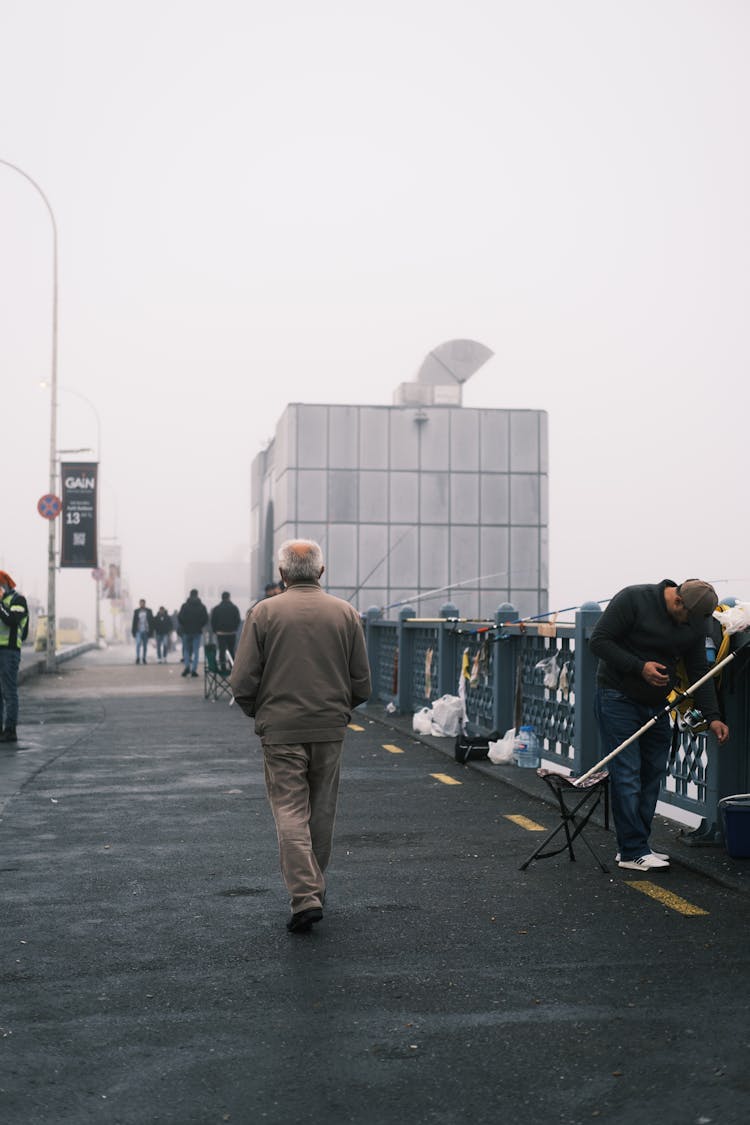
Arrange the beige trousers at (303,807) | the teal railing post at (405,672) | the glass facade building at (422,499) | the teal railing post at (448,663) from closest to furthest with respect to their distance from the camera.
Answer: the beige trousers at (303,807) < the teal railing post at (448,663) < the teal railing post at (405,672) < the glass facade building at (422,499)

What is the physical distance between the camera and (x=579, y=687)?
1097 cm

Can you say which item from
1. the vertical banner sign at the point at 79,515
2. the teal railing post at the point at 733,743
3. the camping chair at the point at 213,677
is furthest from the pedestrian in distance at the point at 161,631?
the teal railing post at the point at 733,743

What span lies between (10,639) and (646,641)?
874 cm

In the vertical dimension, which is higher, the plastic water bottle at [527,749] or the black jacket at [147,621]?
the black jacket at [147,621]

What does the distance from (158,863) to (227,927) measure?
1.82 m

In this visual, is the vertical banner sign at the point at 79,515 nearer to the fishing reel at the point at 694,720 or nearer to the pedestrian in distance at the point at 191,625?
the pedestrian in distance at the point at 191,625

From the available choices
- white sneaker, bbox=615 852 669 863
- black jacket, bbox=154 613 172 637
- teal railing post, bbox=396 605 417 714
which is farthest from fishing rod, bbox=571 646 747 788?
black jacket, bbox=154 613 172 637

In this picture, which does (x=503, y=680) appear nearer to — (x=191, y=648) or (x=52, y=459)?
(x=191, y=648)

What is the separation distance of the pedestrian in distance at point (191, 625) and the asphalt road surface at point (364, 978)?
2088 centimetres

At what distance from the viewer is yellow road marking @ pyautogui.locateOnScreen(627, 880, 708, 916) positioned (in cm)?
679

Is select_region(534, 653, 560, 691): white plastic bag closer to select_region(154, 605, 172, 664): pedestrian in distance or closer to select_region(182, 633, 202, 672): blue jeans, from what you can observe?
select_region(182, 633, 202, 672): blue jeans

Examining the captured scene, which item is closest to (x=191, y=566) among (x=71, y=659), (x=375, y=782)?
(x=71, y=659)

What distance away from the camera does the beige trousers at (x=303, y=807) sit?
21.4 feet

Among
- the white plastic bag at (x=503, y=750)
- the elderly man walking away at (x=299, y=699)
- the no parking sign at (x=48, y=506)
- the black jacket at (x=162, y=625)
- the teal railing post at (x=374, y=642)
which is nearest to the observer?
the elderly man walking away at (x=299, y=699)
